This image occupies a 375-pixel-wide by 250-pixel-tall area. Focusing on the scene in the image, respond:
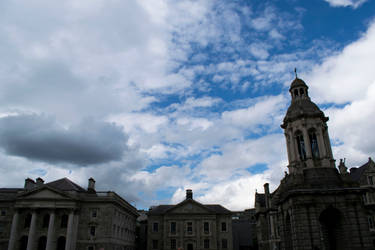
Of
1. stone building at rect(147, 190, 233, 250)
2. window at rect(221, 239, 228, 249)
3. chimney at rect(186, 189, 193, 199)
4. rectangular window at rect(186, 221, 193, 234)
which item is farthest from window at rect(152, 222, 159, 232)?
window at rect(221, 239, 228, 249)

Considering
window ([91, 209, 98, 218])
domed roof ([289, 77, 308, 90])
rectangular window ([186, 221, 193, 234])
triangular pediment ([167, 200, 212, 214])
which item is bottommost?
rectangular window ([186, 221, 193, 234])

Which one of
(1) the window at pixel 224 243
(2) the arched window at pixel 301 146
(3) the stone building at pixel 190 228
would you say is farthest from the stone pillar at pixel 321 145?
(1) the window at pixel 224 243

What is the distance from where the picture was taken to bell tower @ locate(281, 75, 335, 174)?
22.9m

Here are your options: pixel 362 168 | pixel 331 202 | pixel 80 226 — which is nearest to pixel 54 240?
pixel 80 226

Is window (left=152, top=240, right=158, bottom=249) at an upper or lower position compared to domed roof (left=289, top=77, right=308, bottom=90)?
lower

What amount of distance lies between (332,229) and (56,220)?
37.1 m

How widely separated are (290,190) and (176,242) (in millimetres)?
39044

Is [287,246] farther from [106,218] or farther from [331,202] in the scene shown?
[106,218]

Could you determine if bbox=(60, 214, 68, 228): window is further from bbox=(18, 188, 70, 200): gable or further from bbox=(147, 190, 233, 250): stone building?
bbox=(147, 190, 233, 250): stone building

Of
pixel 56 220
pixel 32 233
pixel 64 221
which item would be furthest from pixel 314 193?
pixel 32 233

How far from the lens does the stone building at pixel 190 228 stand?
180ft

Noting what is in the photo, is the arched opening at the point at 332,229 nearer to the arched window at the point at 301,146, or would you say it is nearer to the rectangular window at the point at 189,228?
the arched window at the point at 301,146

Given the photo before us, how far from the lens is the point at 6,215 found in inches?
1753

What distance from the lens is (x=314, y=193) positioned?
67.1 ft
